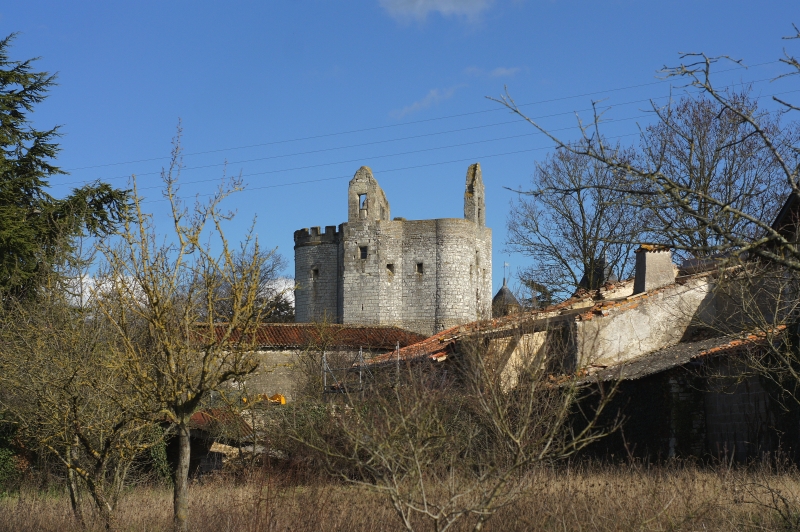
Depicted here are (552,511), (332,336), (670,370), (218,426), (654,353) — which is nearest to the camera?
(552,511)

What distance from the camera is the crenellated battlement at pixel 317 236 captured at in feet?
192

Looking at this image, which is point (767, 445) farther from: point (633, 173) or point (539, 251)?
point (539, 251)

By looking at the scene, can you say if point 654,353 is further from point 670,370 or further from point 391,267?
point 391,267

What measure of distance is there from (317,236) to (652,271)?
39.9 metres

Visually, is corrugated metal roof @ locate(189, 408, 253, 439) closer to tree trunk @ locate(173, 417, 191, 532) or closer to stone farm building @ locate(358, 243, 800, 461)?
stone farm building @ locate(358, 243, 800, 461)

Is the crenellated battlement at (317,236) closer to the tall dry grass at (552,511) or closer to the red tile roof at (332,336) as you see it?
the red tile roof at (332,336)

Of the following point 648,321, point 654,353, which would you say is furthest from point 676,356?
point 648,321

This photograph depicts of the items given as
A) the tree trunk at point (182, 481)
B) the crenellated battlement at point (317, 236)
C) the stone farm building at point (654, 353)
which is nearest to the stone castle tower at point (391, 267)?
the crenellated battlement at point (317, 236)

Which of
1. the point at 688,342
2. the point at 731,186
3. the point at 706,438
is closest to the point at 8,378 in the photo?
the point at 706,438

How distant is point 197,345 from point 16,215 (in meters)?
15.4

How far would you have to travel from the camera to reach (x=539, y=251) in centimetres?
3158

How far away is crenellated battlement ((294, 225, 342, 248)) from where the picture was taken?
192 feet

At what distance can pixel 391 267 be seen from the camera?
187 feet

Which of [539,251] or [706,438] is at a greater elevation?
[539,251]
